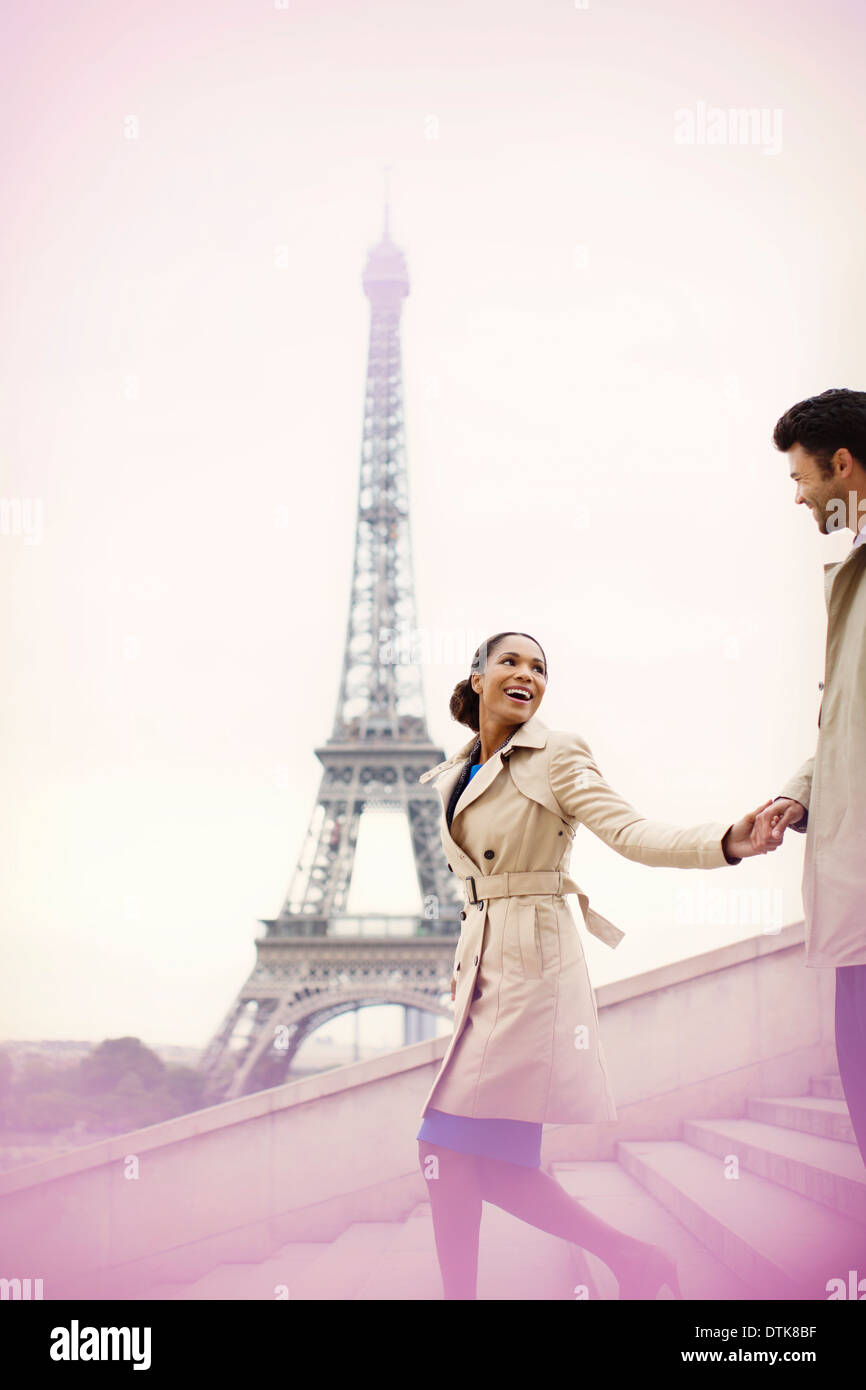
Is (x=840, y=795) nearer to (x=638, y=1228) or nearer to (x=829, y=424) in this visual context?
(x=829, y=424)

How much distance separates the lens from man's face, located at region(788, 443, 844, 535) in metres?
2.13

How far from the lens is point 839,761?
6.57ft

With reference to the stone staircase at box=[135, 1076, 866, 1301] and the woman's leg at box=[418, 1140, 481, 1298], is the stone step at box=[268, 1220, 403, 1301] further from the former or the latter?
the woman's leg at box=[418, 1140, 481, 1298]

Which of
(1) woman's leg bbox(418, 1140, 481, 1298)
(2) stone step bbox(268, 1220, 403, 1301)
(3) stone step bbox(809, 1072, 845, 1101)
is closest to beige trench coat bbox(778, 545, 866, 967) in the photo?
(1) woman's leg bbox(418, 1140, 481, 1298)

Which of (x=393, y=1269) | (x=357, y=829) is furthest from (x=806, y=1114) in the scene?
(x=357, y=829)

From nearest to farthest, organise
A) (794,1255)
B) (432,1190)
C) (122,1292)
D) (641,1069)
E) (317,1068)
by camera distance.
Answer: (432,1190) → (794,1255) → (122,1292) → (641,1069) → (317,1068)

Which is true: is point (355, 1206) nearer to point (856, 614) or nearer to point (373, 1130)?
point (373, 1130)

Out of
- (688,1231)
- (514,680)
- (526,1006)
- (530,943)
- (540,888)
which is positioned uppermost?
(514,680)

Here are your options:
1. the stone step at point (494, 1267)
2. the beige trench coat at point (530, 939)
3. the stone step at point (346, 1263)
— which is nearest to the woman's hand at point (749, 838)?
the beige trench coat at point (530, 939)

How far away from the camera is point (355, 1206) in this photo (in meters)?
3.81

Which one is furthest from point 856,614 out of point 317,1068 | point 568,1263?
point 317,1068

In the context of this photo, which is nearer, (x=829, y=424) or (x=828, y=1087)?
(x=829, y=424)

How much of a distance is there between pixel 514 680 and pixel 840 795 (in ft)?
2.55
